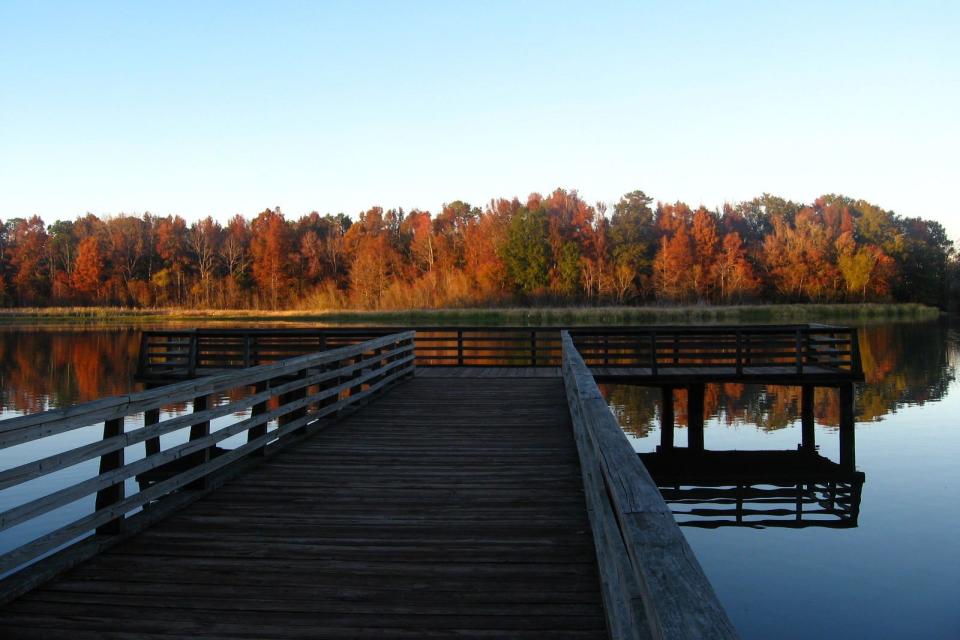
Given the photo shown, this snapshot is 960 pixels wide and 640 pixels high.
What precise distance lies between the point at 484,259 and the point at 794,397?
174ft

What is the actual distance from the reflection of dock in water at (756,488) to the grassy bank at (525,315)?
92.2ft

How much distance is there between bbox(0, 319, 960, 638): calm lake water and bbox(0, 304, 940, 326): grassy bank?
2156cm

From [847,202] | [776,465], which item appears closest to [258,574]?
[776,465]

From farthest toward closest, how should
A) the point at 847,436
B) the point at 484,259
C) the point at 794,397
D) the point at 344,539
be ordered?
the point at 484,259, the point at 794,397, the point at 847,436, the point at 344,539

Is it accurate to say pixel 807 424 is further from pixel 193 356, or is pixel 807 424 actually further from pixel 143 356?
pixel 143 356

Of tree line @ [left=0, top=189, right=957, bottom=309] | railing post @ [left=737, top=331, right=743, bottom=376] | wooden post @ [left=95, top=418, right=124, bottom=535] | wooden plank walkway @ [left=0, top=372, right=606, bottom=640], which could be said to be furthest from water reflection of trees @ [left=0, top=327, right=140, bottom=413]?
tree line @ [left=0, top=189, right=957, bottom=309]

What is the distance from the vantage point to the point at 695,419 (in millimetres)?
13289

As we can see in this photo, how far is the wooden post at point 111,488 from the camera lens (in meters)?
4.55

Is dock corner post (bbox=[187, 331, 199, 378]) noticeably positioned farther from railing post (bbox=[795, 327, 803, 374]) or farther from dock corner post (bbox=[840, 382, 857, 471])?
dock corner post (bbox=[840, 382, 857, 471])

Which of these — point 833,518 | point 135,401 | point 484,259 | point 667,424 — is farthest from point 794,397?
point 484,259

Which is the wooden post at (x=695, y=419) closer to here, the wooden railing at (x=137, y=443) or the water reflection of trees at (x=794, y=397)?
the water reflection of trees at (x=794, y=397)

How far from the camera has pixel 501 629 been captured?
3209 mm

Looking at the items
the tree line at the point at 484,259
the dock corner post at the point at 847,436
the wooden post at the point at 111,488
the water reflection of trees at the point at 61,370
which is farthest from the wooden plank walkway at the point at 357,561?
the tree line at the point at 484,259

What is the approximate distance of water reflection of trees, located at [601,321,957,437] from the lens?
51.9 ft
